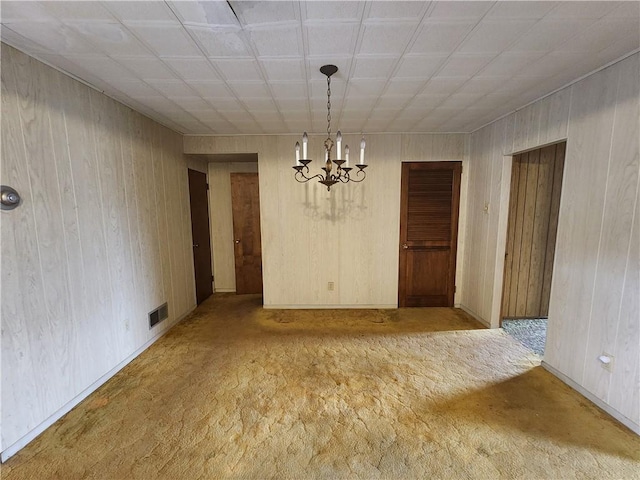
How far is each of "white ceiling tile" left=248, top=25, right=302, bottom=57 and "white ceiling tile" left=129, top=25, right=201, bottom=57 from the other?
403 mm

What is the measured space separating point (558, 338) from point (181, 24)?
363 cm

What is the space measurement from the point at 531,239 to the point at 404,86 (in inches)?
103

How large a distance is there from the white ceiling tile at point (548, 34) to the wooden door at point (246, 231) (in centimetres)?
372

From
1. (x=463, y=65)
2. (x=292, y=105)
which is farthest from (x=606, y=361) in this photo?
(x=292, y=105)

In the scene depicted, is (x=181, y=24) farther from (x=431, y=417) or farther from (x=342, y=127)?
(x=431, y=417)

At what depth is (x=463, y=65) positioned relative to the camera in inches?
A: 79.4

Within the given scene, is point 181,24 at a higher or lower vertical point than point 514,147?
higher

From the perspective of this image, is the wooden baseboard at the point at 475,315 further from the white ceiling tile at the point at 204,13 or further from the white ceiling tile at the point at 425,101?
the white ceiling tile at the point at 204,13

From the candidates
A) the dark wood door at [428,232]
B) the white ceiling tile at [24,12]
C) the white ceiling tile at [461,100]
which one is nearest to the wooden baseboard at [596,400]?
the dark wood door at [428,232]

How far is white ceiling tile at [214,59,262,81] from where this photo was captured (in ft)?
6.45

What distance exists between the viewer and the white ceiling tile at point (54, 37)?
1552 mm

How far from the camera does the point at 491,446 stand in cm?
178

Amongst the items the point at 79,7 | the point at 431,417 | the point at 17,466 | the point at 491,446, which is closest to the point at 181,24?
the point at 79,7

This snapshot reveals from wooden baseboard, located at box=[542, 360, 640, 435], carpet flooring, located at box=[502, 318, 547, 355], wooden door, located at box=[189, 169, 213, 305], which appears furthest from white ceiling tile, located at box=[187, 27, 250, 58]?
carpet flooring, located at box=[502, 318, 547, 355]
